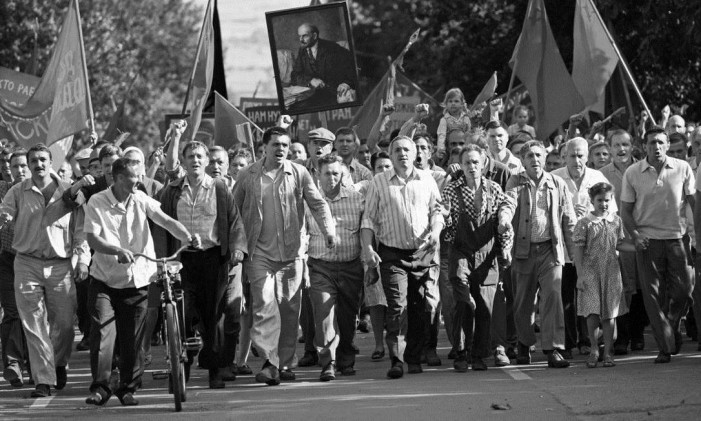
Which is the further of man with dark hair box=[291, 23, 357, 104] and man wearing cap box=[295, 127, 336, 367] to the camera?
man with dark hair box=[291, 23, 357, 104]

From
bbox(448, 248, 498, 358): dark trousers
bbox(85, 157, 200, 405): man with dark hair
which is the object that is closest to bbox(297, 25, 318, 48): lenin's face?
bbox(448, 248, 498, 358): dark trousers

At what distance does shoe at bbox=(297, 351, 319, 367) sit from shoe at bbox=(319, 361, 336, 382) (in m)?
1.63

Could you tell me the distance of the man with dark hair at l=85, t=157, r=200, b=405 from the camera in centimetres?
1271

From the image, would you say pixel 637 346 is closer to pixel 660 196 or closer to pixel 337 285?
pixel 660 196

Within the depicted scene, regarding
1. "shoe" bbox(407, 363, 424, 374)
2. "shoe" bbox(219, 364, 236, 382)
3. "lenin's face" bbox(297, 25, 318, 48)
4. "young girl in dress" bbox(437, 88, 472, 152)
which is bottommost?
"shoe" bbox(407, 363, 424, 374)

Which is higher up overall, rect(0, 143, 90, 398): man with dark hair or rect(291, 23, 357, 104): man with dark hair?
rect(291, 23, 357, 104): man with dark hair

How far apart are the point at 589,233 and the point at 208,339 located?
3.66 m

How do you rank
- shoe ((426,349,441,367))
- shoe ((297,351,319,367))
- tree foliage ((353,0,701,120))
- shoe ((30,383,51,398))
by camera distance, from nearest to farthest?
shoe ((30,383,51,398))
shoe ((426,349,441,367))
shoe ((297,351,319,367))
tree foliage ((353,0,701,120))

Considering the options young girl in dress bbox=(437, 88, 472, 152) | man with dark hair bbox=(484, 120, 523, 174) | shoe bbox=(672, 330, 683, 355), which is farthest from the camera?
young girl in dress bbox=(437, 88, 472, 152)

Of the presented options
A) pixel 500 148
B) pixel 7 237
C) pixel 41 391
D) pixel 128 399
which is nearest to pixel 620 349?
pixel 500 148

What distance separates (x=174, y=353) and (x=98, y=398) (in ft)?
3.33

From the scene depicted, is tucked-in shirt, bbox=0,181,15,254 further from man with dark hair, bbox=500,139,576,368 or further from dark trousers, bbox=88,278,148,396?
man with dark hair, bbox=500,139,576,368

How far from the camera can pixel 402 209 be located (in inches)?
555

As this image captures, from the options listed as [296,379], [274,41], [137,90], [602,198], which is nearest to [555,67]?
[274,41]
